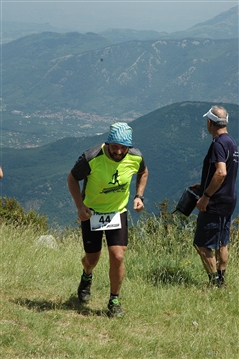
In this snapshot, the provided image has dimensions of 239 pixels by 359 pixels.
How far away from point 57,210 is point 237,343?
135679mm

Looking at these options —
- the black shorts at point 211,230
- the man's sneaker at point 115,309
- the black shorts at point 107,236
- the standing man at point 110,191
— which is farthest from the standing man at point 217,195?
the man's sneaker at point 115,309

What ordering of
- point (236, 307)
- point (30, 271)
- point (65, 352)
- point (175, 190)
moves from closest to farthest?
point (65, 352) → point (236, 307) → point (30, 271) → point (175, 190)

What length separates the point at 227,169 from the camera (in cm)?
508

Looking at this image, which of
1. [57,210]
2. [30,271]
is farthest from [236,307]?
[57,210]

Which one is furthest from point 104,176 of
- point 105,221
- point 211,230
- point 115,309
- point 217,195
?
point 211,230

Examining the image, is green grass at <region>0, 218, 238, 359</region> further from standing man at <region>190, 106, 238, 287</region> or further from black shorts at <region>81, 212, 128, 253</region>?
black shorts at <region>81, 212, 128, 253</region>

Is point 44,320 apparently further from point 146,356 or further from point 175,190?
point 175,190

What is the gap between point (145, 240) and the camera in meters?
7.12

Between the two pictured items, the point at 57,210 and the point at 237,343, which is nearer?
the point at 237,343

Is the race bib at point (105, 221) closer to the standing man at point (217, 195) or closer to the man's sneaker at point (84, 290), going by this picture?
the man's sneaker at point (84, 290)

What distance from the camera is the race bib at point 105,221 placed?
4625 millimetres

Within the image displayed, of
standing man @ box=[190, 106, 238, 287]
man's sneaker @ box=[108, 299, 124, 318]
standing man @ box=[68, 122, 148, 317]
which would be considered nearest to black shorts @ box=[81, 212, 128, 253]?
standing man @ box=[68, 122, 148, 317]

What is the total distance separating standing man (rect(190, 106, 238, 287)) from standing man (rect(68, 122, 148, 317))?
66cm

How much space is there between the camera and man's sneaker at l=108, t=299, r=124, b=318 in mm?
4555
